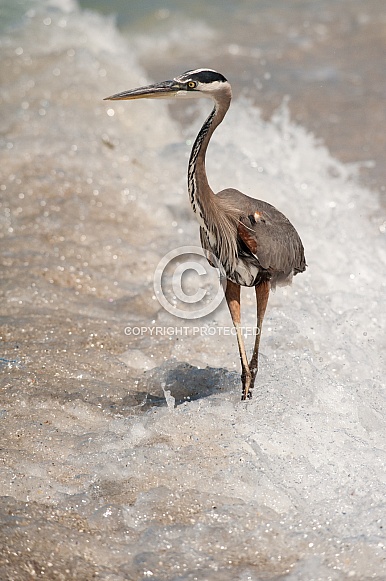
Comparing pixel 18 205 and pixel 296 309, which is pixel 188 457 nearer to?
A: pixel 296 309

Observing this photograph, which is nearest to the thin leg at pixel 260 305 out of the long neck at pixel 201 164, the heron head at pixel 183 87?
the long neck at pixel 201 164

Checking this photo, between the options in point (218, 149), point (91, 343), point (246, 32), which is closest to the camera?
point (91, 343)

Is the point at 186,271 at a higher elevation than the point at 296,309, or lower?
lower

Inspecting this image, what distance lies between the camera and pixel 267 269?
4031 mm

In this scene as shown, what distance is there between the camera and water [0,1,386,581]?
3270 millimetres

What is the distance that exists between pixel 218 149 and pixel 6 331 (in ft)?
10.3

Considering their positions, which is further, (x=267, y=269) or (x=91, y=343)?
(x=91, y=343)

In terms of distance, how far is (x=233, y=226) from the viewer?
3.88 m

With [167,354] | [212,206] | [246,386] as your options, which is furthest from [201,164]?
[167,354]

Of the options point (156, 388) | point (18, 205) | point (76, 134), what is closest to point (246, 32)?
point (76, 134)

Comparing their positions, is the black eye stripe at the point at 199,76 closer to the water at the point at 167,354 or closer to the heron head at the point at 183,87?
the heron head at the point at 183,87

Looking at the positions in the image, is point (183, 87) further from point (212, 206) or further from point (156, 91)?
point (212, 206)

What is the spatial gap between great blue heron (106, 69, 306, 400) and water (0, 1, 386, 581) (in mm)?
551

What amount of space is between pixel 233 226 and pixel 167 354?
126 centimetres
